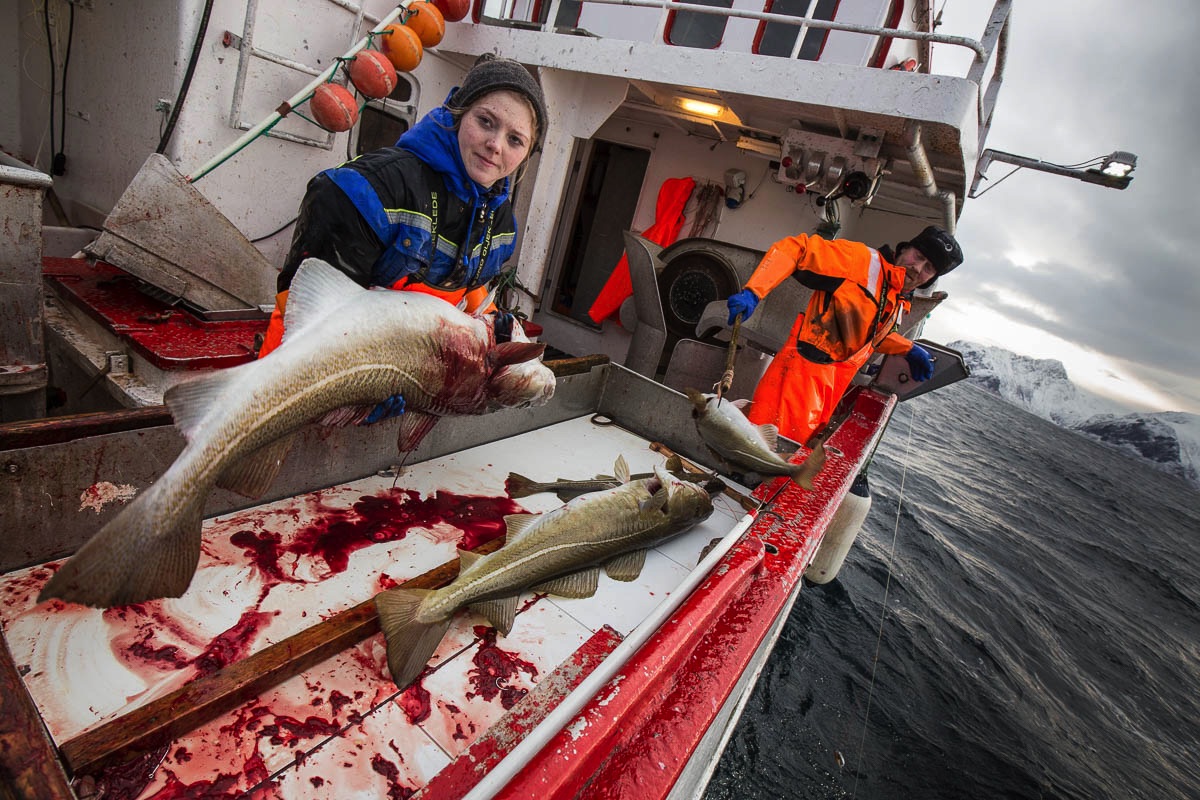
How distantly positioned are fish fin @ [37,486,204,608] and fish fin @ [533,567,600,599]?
162 centimetres

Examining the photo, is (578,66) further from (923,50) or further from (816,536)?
(923,50)

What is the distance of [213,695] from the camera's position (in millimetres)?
1764

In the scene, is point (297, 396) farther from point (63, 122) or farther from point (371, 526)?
point (63, 122)

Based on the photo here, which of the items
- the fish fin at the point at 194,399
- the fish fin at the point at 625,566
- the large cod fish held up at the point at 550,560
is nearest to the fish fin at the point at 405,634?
the large cod fish held up at the point at 550,560

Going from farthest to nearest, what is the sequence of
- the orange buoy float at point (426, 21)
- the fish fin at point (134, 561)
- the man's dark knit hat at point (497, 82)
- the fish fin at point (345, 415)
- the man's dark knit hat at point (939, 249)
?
1. the orange buoy float at point (426, 21)
2. the man's dark knit hat at point (939, 249)
3. the man's dark knit hat at point (497, 82)
4. the fish fin at point (345, 415)
5. the fish fin at point (134, 561)

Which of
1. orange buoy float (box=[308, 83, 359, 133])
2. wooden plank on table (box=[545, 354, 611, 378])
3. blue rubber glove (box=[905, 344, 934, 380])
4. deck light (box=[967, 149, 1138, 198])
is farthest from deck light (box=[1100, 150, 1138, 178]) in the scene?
orange buoy float (box=[308, 83, 359, 133])

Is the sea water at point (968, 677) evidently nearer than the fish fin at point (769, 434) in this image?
No

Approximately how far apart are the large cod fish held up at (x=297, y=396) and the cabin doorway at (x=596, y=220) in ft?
22.9

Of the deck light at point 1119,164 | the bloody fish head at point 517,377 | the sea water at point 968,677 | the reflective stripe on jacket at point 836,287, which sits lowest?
the sea water at point 968,677

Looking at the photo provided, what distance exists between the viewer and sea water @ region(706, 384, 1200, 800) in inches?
208

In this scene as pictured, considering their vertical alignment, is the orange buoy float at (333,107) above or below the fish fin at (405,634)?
above

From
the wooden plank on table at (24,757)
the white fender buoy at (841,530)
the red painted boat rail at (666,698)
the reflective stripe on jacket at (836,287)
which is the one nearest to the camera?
the wooden plank on table at (24,757)

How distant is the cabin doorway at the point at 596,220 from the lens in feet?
29.9

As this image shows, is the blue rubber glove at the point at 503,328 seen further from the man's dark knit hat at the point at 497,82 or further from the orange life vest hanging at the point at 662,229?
the orange life vest hanging at the point at 662,229
